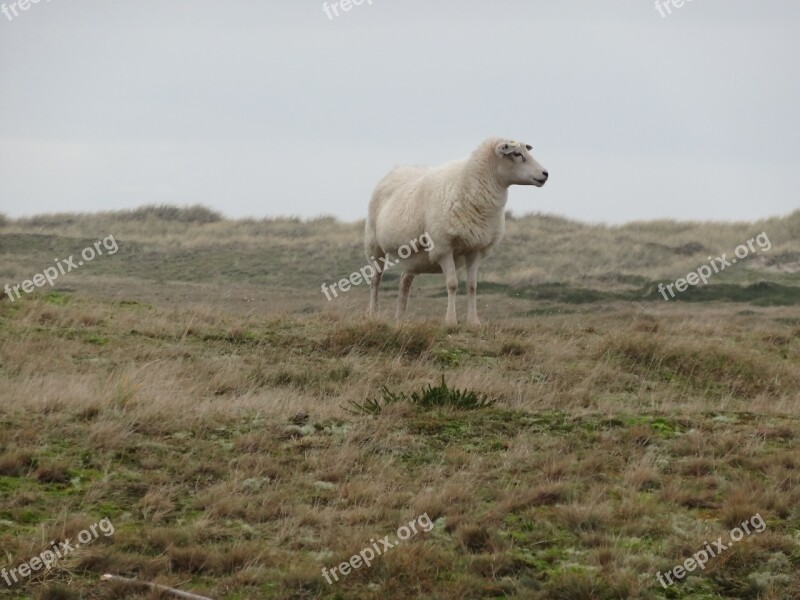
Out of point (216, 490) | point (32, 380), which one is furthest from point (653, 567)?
point (32, 380)

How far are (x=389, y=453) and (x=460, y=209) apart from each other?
7402 mm

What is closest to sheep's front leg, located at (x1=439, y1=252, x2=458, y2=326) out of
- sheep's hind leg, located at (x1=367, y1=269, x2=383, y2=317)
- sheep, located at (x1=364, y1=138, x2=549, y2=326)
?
sheep, located at (x1=364, y1=138, x2=549, y2=326)

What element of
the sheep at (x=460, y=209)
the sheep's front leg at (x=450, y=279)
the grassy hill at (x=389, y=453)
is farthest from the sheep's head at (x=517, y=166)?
the grassy hill at (x=389, y=453)

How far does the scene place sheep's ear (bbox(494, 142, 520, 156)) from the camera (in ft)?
50.4

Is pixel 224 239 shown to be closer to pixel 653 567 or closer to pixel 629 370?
pixel 629 370

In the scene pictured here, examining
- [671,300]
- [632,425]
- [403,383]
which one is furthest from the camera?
[671,300]

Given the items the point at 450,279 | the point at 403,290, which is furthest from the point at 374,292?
the point at 450,279

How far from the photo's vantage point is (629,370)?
40.9 feet

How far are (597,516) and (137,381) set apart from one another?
4424 mm
